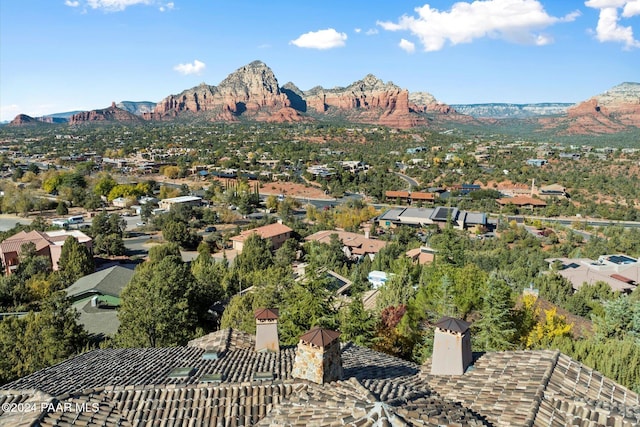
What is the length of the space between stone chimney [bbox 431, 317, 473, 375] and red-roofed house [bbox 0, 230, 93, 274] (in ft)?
122

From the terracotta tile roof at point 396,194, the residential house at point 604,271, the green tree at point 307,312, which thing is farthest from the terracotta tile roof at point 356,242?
the terracotta tile roof at point 396,194

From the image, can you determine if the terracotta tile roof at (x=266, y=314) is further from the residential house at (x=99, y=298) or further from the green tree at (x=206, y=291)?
the residential house at (x=99, y=298)

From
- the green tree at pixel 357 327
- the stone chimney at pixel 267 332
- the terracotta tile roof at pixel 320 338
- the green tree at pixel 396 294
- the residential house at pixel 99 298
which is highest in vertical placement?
the terracotta tile roof at pixel 320 338

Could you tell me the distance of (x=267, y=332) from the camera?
12.8 metres

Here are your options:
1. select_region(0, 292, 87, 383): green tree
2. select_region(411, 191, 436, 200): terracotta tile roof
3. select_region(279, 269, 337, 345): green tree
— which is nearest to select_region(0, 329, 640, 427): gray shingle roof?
select_region(279, 269, 337, 345): green tree

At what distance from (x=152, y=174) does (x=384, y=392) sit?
103150mm

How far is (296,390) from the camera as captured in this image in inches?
351

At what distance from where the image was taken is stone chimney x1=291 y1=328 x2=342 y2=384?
9133 millimetres

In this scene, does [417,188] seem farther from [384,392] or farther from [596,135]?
[596,135]

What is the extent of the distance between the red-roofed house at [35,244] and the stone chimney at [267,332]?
32682mm

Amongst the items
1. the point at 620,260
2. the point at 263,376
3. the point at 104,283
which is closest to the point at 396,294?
the point at 263,376

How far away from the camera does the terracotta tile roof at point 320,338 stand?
9.13 meters

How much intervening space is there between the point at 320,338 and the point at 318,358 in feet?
1.29

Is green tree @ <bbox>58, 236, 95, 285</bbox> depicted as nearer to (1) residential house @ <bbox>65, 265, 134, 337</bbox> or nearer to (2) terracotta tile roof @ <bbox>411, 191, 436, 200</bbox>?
(1) residential house @ <bbox>65, 265, 134, 337</bbox>
